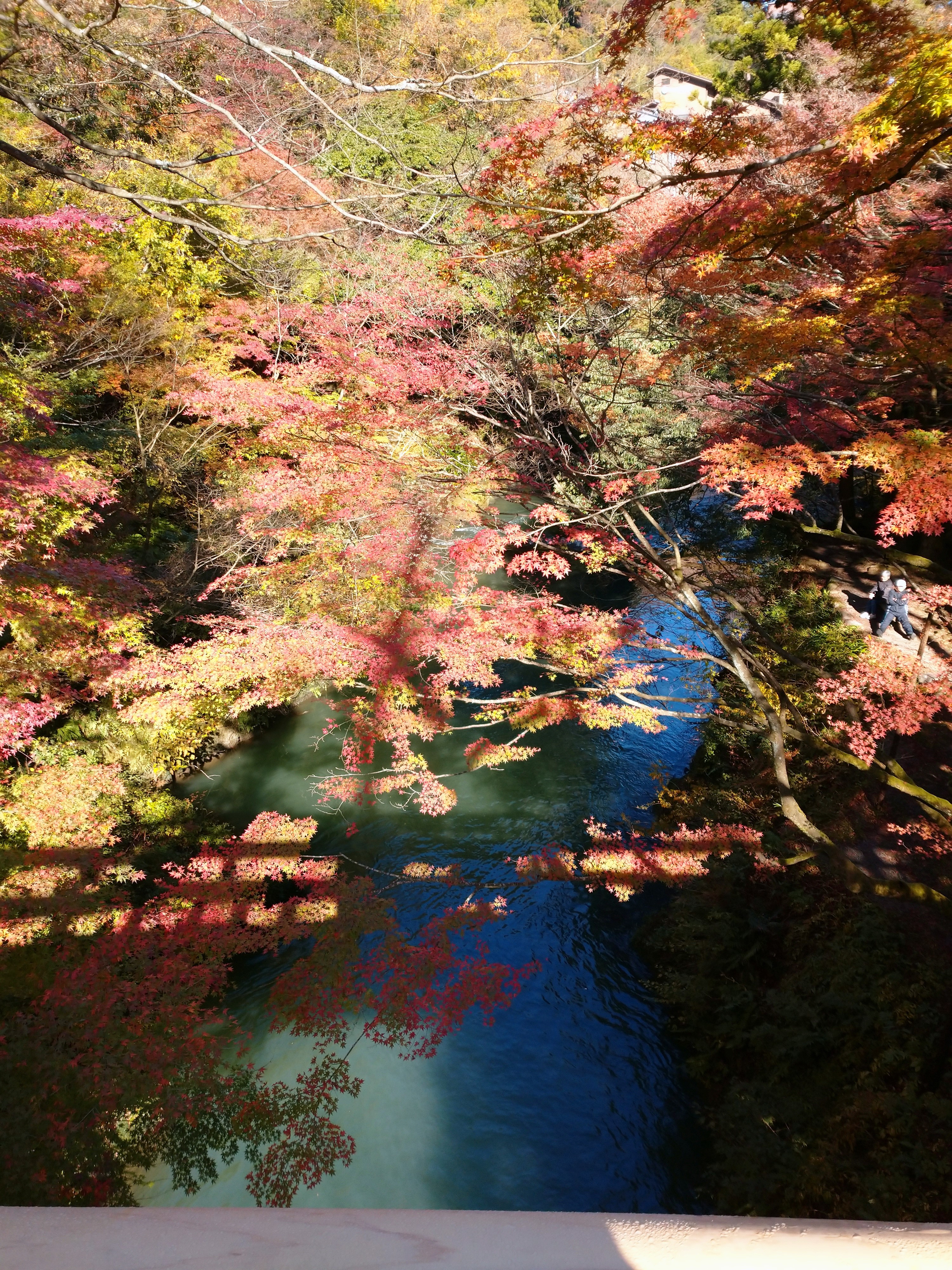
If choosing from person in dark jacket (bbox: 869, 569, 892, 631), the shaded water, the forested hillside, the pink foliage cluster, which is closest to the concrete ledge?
the forested hillside

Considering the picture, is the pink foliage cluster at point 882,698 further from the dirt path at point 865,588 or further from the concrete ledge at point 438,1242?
the concrete ledge at point 438,1242

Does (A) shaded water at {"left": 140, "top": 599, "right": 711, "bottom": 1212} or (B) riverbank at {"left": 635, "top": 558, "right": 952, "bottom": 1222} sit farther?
(A) shaded water at {"left": 140, "top": 599, "right": 711, "bottom": 1212}

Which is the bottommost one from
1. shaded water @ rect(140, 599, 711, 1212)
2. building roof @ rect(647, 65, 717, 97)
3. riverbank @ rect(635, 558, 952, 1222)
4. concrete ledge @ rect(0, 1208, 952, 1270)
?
shaded water @ rect(140, 599, 711, 1212)

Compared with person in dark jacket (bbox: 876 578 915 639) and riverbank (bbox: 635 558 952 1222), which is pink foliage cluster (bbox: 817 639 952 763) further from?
person in dark jacket (bbox: 876 578 915 639)

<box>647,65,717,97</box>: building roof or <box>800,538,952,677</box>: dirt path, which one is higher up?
<box>647,65,717,97</box>: building roof

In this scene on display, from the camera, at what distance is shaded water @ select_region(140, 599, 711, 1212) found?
5.80 metres

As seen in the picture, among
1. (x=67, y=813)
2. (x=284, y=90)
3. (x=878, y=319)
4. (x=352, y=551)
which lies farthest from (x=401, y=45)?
(x=67, y=813)

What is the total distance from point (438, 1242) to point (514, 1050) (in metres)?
7.30

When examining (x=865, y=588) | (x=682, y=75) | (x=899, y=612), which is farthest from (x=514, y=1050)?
(x=682, y=75)

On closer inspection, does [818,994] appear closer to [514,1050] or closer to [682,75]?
[514,1050]

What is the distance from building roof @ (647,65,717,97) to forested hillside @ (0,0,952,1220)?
1455 centimetres

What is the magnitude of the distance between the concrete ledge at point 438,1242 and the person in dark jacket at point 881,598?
33.4 feet

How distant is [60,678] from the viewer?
314 inches

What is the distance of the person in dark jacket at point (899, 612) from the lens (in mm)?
9258
